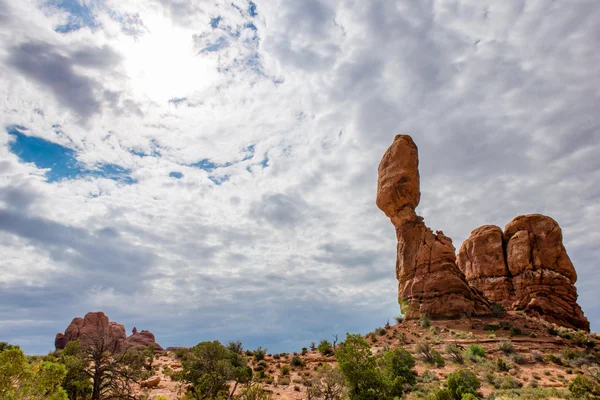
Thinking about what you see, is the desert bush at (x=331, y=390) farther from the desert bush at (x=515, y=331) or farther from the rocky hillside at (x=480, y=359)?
the desert bush at (x=515, y=331)

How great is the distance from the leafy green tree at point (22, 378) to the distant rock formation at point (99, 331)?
167 feet

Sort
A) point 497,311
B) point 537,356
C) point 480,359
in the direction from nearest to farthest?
point 480,359 → point 537,356 → point 497,311

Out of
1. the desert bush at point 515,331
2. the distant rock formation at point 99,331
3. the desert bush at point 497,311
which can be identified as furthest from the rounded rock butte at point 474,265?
the distant rock formation at point 99,331

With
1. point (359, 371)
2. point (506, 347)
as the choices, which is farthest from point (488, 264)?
point (359, 371)

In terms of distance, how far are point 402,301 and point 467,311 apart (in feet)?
24.9

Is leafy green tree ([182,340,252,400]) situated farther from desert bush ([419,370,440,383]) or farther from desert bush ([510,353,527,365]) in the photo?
desert bush ([510,353,527,365])

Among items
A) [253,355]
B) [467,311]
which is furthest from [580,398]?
[253,355]

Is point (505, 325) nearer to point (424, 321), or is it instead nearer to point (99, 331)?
point (424, 321)

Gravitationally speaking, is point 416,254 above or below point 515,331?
above

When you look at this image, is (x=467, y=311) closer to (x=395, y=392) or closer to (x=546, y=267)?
(x=546, y=267)

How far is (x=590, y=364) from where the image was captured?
90.5 feet

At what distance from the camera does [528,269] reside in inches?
1821

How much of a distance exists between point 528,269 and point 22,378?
52974mm

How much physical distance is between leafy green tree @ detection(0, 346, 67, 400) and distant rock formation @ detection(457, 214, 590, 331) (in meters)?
48.5
